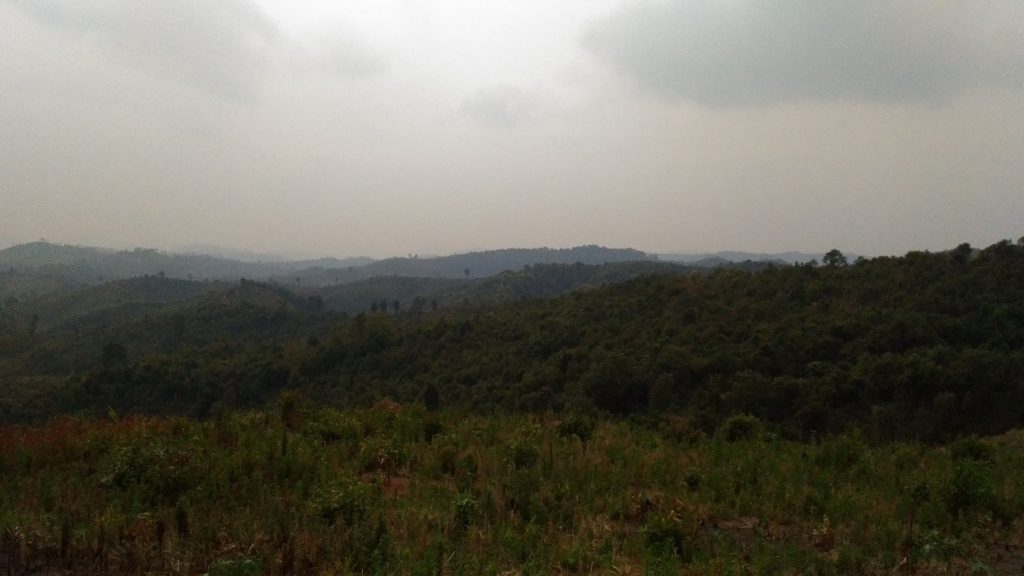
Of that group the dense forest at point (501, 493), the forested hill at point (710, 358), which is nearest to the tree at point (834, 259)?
the forested hill at point (710, 358)

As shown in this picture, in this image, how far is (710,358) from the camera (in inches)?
1200

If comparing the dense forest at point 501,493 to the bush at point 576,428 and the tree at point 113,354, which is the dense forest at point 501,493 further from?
the tree at point 113,354

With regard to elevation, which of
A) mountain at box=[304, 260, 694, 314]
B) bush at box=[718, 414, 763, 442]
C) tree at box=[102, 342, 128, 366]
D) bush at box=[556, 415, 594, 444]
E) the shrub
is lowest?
tree at box=[102, 342, 128, 366]

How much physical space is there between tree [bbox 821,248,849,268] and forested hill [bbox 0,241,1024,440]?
0.83 feet

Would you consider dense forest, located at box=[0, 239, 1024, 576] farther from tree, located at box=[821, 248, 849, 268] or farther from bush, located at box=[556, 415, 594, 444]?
tree, located at box=[821, 248, 849, 268]

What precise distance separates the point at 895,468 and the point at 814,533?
10.9 ft

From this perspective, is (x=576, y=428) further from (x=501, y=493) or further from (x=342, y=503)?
(x=342, y=503)

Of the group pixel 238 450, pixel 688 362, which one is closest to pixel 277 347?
pixel 688 362

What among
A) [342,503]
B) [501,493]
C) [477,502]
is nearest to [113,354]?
[342,503]

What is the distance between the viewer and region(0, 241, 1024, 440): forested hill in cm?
2272

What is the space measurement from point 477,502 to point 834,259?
44381mm

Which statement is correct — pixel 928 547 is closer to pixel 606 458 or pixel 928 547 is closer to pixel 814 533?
pixel 814 533

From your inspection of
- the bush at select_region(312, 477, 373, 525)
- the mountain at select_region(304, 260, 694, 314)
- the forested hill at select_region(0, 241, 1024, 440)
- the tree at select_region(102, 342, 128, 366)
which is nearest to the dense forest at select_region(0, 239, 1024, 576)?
the bush at select_region(312, 477, 373, 525)

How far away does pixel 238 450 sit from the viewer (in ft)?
23.4
